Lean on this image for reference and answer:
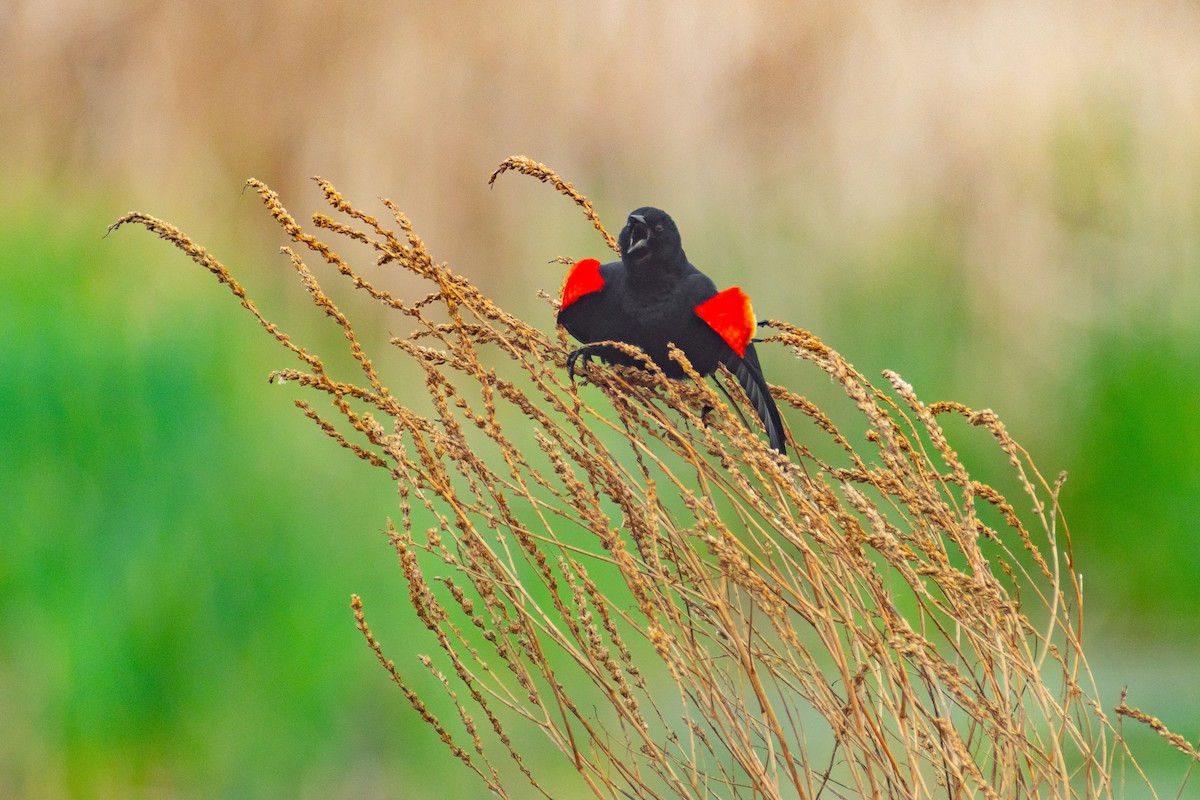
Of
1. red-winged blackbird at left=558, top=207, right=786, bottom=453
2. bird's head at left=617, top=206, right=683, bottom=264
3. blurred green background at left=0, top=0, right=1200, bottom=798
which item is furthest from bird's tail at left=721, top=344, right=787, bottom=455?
blurred green background at left=0, top=0, right=1200, bottom=798

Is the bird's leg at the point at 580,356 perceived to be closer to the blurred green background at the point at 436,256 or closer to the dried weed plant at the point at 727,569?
the dried weed plant at the point at 727,569

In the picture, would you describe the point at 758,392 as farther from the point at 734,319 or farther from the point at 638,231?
the point at 638,231

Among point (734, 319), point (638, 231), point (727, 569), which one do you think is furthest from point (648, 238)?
point (727, 569)

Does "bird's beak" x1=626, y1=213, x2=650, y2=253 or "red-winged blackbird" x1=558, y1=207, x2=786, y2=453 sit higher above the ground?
"bird's beak" x1=626, y1=213, x2=650, y2=253

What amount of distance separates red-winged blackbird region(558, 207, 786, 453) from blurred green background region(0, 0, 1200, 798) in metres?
1.26

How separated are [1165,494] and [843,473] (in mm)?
1866

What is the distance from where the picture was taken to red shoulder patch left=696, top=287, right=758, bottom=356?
114 centimetres

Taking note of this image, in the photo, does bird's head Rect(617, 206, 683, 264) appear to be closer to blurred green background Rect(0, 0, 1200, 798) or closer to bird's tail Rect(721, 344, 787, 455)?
bird's tail Rect(721, 344, 787, 455)

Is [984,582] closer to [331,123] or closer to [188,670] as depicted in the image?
[188,670]

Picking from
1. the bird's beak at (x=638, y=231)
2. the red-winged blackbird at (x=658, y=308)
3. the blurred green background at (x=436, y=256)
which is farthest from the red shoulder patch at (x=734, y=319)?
the blurred green background at (x=436, y=256)

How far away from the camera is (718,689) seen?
91 cm

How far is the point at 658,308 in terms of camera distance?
3.88ft

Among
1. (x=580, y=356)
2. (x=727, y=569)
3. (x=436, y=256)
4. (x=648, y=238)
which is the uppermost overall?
(x=436, y=256)

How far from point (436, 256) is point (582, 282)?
4.15 ft
